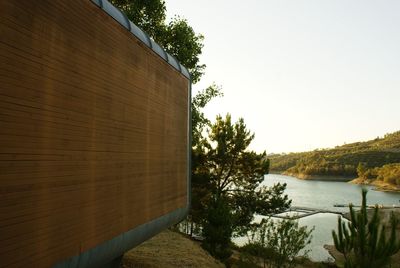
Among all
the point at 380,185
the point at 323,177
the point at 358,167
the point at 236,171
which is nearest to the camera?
the point at 236,171

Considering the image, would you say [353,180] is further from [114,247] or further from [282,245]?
[114,247]

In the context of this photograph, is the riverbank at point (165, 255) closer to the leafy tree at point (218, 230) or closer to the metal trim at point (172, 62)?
the leafy tree at point (218, 230)

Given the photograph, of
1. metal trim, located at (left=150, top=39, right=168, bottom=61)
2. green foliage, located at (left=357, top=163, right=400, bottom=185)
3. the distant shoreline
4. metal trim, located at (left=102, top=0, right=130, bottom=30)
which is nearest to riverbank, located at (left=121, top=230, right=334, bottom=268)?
metal trim, located at (left=150, top=39, right=168, bottom=61)

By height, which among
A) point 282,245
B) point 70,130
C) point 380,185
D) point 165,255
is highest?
point 70,130

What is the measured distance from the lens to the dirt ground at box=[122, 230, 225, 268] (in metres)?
12.1

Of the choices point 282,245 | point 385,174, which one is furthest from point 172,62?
point 385,174

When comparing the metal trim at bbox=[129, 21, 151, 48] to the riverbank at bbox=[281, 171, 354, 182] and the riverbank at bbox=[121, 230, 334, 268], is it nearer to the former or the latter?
the riverbank at bbox=[121, 230, 334, 268]

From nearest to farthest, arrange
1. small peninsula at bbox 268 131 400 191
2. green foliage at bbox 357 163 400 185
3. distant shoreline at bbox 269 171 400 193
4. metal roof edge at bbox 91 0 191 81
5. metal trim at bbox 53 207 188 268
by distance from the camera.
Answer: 1. metal trim at bbox 53 207 188 268
2. metal roof edge at bbox 91 0 191 81
3. distant shoreline at bbox 269 171 400 193
4. green foliage at bbox 357 163 400 185
5. small peninsula at bbox 268 131 400 191

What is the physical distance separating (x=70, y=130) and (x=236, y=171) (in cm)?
2052

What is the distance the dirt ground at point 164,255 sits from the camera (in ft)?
39.7

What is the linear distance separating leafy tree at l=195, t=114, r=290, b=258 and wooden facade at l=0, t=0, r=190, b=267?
16.1m

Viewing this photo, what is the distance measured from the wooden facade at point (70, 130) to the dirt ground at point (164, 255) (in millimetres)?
3906

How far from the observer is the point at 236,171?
2550cm

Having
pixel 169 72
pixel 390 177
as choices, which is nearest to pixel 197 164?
pixel 169 72
